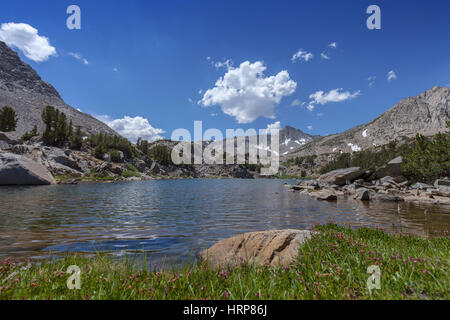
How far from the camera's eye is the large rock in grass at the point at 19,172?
4556 cm

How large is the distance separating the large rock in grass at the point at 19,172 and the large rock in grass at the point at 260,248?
58.3 meters

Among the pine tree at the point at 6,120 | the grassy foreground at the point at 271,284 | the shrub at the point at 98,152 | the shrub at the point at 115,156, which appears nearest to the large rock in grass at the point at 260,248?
the grassy foreground at the point at 271,284

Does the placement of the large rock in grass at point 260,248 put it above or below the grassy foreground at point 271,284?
below

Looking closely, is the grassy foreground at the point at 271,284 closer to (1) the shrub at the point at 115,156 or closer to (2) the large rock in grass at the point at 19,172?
(2) the large rock in grass at the point at 19,172

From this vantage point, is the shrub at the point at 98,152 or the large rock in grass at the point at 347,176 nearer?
the large rock in grass at the point at 347,176

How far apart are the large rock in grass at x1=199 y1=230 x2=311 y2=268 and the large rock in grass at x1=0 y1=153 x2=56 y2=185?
58.3 meters

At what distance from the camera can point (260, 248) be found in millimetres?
7414

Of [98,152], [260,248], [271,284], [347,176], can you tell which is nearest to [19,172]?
[260,248]

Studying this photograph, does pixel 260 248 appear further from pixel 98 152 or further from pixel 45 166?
pixel 98 152
